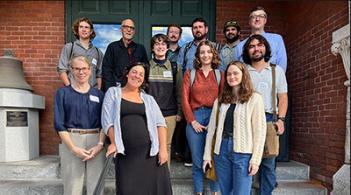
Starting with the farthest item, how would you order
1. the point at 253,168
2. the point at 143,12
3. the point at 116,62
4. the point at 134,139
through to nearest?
the point at 143,12 < the point at 116,62 < the point at 134,139 < the point at 253,168

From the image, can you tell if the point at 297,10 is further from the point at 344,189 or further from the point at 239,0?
the point at 344,189

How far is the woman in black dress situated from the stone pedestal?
2223 millimetres

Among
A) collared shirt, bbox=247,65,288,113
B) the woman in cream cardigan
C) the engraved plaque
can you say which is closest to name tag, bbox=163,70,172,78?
the woman in cream cardigan

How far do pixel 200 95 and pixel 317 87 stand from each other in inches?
76.2

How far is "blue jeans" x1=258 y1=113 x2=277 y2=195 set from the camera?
3.16m

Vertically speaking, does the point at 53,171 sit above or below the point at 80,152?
below

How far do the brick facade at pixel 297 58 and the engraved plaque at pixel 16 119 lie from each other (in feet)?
2.83

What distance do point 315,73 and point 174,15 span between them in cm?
259

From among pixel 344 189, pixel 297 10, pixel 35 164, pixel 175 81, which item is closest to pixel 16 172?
pixel 35 164

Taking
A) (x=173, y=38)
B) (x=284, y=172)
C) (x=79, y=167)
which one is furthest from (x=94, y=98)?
(x=284, y=172)

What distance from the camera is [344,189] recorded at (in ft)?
10.8

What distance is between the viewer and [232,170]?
113 inches

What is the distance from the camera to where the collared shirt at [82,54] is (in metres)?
3.74

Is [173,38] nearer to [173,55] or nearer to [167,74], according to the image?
[173,55]
